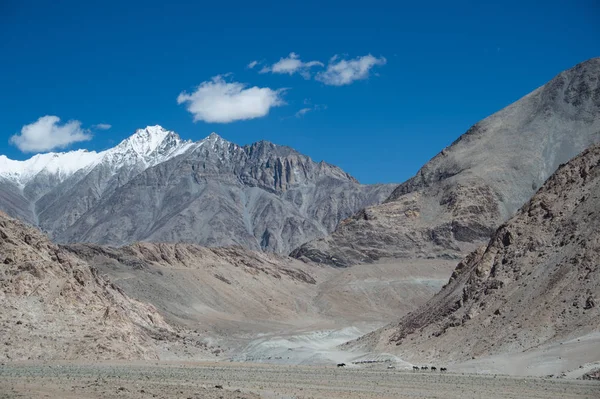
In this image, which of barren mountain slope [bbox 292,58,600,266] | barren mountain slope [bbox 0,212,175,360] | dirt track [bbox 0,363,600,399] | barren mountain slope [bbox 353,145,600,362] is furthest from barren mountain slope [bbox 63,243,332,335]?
dirt track [bbox 0,363,600,399]

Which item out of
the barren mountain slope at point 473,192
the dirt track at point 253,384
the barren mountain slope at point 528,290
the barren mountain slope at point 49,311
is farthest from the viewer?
the barren mountain slope at point 473,192

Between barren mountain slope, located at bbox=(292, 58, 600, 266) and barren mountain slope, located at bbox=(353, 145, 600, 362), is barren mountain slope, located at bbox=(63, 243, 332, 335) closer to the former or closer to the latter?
barren mountain slope, located at bbox=(292, 58, 600, 266)

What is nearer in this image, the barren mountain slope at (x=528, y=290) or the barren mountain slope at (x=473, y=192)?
the barren mountain slope at (x=528, y=290)

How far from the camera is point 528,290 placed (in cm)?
5959

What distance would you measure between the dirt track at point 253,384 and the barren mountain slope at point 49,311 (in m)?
5.05

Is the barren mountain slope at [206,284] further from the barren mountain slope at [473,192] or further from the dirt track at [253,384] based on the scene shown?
the dirt track at [253,384]

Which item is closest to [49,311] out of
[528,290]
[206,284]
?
[528,290]

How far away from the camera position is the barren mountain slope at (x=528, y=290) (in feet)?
178

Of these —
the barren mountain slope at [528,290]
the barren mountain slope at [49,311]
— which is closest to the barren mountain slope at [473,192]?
the barren mountain slope at [528,290]

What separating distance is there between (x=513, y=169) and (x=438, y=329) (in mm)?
125772

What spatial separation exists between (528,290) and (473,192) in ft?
401

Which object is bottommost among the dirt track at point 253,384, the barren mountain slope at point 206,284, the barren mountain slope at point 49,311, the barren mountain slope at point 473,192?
the dirt track at point 253,384

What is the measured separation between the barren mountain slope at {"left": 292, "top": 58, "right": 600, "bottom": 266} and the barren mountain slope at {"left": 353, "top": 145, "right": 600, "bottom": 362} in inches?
4023

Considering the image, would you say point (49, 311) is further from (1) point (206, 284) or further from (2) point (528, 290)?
(1) point (206, 284)
